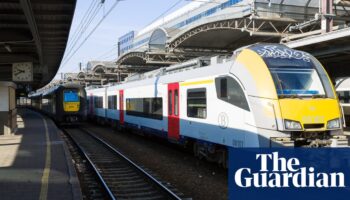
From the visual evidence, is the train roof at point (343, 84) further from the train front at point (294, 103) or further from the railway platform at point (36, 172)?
the train front at point (294, 103)

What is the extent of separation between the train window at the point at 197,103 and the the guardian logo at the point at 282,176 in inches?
262

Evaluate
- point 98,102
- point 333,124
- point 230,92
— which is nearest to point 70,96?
point 98,102

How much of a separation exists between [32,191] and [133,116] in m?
12.4

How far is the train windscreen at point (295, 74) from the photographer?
9.84 meters

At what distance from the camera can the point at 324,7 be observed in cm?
2239

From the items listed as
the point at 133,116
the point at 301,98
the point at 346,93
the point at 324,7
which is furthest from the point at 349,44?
the point at 346,93

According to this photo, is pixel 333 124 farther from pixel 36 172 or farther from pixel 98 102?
pixel 98 102

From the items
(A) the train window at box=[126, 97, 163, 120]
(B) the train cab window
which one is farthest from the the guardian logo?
(B) the train cab window

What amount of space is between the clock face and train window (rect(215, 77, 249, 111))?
16100 mm

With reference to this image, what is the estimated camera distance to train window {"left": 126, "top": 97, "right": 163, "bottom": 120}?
16.7m

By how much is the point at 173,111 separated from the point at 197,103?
217 cm

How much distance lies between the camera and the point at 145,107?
61.5 ft

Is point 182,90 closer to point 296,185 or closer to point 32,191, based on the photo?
point 32,191

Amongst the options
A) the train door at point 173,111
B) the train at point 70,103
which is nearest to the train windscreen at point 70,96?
the train at point 70,103
